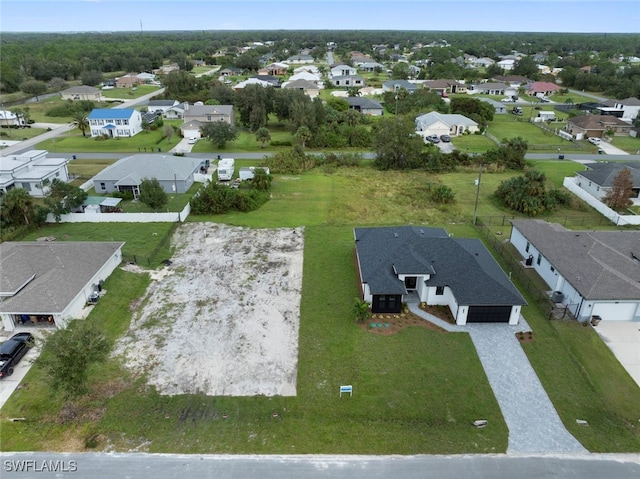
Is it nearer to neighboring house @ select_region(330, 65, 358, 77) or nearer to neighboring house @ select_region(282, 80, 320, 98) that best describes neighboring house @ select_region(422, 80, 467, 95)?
neighboring house @ select_region(282, 80, 320, 98)

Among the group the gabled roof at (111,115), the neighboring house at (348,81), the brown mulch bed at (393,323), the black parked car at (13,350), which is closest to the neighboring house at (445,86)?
the neighboring house at (348,81)

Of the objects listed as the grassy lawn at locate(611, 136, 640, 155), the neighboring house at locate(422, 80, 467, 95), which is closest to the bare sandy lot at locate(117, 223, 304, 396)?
the grassy lawn at locate(611, 136, 640, 155)

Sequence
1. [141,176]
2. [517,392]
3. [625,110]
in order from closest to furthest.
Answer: [517,392] → [141,176] → [625,110]

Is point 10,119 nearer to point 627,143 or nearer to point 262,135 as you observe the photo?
point 262,135

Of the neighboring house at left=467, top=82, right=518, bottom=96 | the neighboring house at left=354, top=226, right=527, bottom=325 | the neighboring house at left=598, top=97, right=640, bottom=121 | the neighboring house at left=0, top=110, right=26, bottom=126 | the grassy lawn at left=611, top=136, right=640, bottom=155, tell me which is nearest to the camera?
the neighboring house at left=354, top=226, right=527, bottom=325

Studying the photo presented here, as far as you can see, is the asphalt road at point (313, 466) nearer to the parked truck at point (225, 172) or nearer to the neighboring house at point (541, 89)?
the parked truck at point (225, 172)

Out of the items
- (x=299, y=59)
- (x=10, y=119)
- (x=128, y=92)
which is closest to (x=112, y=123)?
(x=10, y=119)

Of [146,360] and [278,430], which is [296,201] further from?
[278,430]
